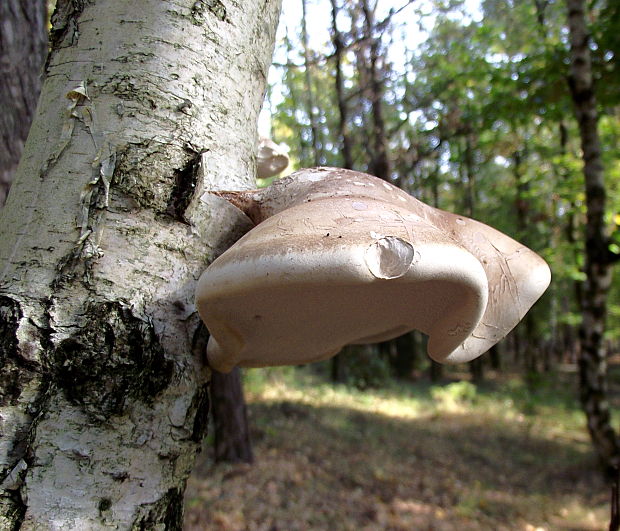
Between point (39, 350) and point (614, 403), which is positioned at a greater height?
point (39, 350)

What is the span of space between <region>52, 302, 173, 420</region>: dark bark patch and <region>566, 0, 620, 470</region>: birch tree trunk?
531cm

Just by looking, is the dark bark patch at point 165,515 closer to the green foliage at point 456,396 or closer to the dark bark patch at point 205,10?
the dark bark patch at point 205,10

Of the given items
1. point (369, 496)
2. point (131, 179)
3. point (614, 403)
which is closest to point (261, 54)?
point (131, 179)

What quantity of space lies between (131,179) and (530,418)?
436 inches

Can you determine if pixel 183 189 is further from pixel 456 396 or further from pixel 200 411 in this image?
pixel 456 396

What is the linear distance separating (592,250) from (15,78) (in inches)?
207

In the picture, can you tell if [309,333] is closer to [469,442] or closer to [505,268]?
[505,268]

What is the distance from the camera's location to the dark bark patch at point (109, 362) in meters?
0.70

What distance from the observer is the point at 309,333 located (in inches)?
39.8

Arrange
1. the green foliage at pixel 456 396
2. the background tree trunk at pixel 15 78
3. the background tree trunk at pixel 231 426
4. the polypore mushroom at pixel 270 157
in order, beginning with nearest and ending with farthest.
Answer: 1. the polypore mushroom at pixel 270 157
2. the background tree trunk at pixel 15 78
3. the background tree trunk at pixel 231 426
4. the green foliage at pixel 456 396

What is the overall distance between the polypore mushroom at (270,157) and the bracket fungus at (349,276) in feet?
2.64

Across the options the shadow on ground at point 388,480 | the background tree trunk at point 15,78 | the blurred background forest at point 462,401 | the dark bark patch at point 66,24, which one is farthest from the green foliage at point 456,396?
the dark bark patch at point 66,24

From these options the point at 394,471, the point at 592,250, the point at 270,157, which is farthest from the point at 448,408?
the point at 270,157

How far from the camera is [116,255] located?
763 mm
